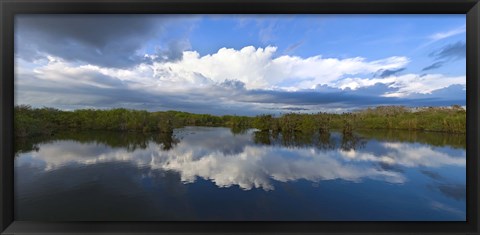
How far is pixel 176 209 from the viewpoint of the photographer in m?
1.69

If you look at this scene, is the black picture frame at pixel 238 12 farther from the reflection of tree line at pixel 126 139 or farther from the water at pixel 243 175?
the reflection of tree line at pixel 126 139

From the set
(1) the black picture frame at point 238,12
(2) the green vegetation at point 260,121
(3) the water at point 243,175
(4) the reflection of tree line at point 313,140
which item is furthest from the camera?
(4) the reflection of tree line at point 313,140

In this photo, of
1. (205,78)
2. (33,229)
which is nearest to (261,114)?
(205,78)

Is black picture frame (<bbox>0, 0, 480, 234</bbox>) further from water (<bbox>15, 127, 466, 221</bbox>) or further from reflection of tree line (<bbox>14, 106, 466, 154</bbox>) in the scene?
reflection of tree line (<bbox>14, 106, 466, 154</bbox>)

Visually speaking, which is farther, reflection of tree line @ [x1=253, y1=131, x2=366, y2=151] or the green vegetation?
reflection of tree line @ [x1=253, y1=131, x2=366, y2=151]

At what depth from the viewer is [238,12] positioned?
1.15 metres

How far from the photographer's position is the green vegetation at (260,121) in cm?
183

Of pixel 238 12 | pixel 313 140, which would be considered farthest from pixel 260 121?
pixel 238 12

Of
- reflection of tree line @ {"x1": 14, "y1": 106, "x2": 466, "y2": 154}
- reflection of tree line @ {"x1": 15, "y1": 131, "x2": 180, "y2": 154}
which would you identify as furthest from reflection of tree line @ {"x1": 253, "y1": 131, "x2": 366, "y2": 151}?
reflection of tree line @ {"x1": 15, "y1": 131, "x2": 180, "y2": 154}

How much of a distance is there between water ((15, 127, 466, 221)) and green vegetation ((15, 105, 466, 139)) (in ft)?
0.21

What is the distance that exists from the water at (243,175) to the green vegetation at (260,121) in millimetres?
63

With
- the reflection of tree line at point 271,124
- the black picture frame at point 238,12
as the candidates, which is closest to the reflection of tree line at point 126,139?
the reflection of tree line at point 271,124

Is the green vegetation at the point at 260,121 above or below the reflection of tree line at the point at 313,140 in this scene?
above

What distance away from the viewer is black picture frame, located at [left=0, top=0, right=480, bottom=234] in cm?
112
